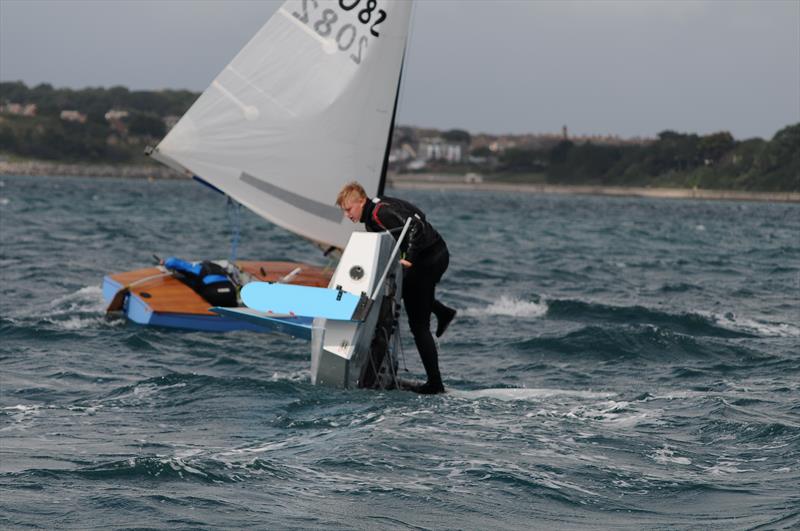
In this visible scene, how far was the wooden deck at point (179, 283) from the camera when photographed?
44.6ft

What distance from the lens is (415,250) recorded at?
30.6 ft

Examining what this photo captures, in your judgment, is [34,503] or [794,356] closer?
[34,503]

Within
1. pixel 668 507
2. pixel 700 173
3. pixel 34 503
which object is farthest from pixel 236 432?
pixel 700 173

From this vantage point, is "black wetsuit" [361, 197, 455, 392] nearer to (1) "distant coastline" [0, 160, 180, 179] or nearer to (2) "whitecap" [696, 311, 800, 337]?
(2) "whitecap" [696, 311, 800, 337]

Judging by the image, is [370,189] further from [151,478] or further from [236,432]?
[151,478]

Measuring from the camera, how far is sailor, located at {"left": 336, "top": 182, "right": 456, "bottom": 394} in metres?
9.34

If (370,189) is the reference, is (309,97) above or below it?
above

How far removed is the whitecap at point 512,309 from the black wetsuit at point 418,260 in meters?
6.79

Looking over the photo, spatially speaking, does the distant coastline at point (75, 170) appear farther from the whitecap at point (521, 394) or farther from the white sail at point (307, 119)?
the whitecap at point (521, 394)

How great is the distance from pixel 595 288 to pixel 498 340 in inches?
277

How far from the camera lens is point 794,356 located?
491 inches

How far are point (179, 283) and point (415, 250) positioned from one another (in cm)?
580

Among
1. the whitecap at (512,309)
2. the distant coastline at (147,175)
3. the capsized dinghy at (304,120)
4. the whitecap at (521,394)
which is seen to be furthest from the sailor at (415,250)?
the distant coastline at (147,175)

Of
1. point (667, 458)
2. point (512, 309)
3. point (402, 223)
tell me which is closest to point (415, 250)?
point (402, 223)
